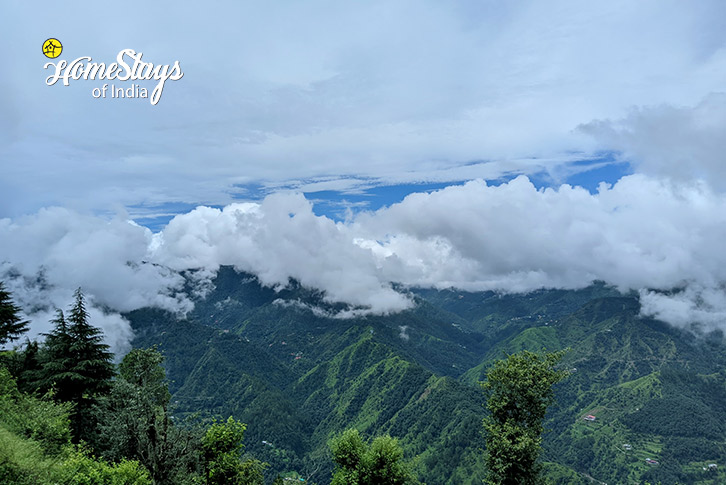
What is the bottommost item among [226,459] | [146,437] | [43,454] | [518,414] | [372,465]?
[372,465]

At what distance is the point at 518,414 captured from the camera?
4441 cm

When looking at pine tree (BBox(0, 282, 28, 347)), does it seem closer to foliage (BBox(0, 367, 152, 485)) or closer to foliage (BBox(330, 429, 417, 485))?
foliage (BBox(0, 367, 152, 485))

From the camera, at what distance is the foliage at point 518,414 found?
137 ft

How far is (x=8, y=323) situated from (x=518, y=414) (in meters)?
83.4

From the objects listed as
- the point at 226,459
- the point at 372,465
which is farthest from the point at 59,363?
the point at 372,465

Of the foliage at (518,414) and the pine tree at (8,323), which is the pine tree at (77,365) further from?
the foliage at (518,414)

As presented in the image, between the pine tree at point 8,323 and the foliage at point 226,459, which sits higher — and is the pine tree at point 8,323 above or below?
above

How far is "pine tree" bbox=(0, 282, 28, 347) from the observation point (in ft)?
209

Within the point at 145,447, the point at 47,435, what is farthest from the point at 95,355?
the point at 145,447

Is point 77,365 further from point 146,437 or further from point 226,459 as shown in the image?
point 226,459

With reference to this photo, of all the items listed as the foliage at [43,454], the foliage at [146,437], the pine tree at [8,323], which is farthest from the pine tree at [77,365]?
the pine tree at [8,323]

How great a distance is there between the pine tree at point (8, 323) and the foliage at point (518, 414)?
258ft

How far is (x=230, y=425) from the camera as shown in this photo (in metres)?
51.9

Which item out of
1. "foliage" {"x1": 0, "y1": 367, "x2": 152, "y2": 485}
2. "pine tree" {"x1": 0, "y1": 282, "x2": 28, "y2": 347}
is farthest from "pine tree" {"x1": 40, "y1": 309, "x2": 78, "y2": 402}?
"pine tree" {"x1": 0, "y1": 282, "x2": 28, "y2": 347}
